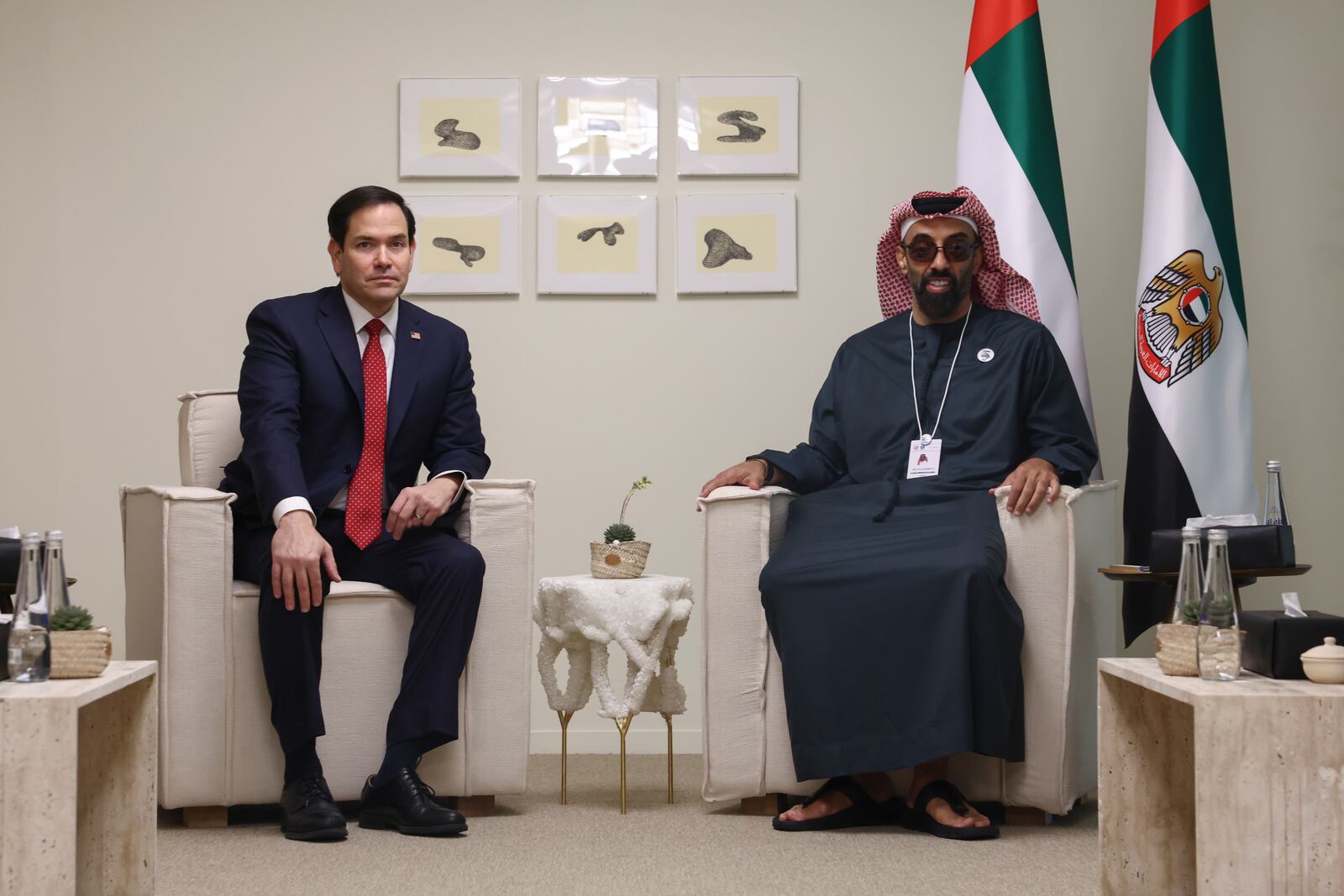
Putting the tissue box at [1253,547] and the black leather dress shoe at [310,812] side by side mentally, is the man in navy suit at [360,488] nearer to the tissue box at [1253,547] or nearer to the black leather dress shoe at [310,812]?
the black leather dress shoe at [310,812]

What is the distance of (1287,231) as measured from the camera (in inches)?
163

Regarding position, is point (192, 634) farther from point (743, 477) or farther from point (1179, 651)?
point (1179, 651)

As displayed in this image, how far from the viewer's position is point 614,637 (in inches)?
118

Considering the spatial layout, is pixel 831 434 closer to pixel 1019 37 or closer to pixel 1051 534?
pixel 1051 534

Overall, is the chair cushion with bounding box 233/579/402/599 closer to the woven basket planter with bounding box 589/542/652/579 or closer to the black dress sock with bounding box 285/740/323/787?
the black dress sock with bounding box 285/740/323/787

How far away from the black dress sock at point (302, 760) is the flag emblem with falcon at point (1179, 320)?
240cm

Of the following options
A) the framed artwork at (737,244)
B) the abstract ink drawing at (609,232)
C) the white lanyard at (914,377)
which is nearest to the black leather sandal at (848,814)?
the white lanyard at (914,377)

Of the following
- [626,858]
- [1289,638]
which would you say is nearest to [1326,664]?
[1289,638]

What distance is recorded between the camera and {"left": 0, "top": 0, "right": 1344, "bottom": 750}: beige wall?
13.6 ft

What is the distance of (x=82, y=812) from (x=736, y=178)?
2745 mm

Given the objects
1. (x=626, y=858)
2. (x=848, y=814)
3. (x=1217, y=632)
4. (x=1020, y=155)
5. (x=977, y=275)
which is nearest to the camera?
(x=1217, y=632)

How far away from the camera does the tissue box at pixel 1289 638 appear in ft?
6.24

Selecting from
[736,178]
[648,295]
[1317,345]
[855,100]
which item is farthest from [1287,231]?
[648,295]

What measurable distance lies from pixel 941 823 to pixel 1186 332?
5.43 feet
